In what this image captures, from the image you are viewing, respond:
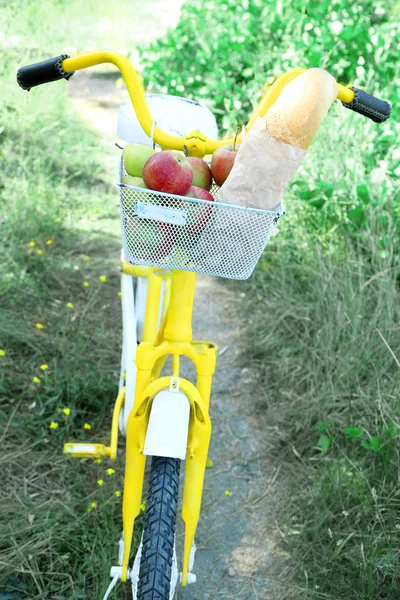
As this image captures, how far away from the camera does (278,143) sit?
1.38m

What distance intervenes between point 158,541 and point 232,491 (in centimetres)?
103

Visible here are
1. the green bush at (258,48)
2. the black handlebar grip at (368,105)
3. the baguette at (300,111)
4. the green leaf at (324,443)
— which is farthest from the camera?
the green bush at (258,48)

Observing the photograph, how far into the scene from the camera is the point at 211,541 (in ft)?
8.12

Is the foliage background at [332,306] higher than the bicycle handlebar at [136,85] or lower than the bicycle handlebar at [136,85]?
lower

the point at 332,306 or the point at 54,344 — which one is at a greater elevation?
the point at 332,306

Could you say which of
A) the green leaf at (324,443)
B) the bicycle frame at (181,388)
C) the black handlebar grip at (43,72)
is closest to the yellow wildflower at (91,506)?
the bicycle frame at (181,388)

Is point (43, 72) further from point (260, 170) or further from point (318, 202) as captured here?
point (318, 202)

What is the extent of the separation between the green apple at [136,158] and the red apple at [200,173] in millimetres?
102

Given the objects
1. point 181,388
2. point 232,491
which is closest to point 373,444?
point 232,491

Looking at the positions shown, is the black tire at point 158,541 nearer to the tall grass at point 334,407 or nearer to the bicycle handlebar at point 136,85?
the tall grass at point 334,407

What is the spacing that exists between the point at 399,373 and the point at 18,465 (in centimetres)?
147

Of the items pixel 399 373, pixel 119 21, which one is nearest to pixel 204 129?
pixel 399 373

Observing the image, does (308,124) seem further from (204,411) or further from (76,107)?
(76,107)

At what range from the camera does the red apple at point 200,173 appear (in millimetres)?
1572
